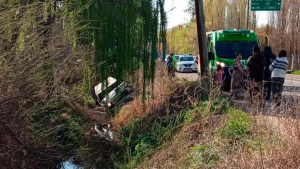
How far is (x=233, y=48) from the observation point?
50.5ft

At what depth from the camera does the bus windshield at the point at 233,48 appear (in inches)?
600

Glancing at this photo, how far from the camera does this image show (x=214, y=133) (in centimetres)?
740

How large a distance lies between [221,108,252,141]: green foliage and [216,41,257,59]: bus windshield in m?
7.49

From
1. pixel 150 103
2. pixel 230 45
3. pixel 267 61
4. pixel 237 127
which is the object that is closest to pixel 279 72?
pixel 267 61

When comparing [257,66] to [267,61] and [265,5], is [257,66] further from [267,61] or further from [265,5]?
[265,5]

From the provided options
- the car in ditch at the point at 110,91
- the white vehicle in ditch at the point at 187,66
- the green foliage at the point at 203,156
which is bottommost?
the white vehicle in ditch at the point at 187,66

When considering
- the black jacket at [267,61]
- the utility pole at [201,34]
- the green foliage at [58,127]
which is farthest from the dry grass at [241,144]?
the utility pole at [201,34]

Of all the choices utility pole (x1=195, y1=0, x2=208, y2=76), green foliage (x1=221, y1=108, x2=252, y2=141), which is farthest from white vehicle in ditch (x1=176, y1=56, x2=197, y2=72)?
green foliage (x1=221, y1=108, x2=252, y2=141)

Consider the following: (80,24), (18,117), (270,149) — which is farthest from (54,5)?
(270,149)

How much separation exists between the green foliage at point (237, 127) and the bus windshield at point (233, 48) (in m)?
7.49

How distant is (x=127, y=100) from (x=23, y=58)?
5398 millimetres

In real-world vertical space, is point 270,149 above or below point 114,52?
below

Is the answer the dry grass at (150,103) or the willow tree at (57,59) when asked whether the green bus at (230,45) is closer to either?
the dry grass at (150,103)

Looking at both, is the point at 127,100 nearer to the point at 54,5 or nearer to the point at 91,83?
the point at 91,83
